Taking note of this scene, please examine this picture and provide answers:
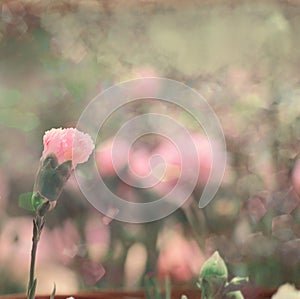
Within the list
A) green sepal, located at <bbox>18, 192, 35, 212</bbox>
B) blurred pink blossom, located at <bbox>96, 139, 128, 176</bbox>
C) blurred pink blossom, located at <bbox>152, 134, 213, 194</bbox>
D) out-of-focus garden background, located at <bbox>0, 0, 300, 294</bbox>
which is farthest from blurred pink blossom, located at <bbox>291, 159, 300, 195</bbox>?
green sepal, located at <bbox>18, 192, 35, 212</bbox>

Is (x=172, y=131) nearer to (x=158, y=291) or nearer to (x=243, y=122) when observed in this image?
(x=243, y=122)

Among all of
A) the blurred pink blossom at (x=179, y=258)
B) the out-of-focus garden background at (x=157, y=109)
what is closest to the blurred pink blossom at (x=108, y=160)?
the out-of-focus garden background at (x=157, y=109)

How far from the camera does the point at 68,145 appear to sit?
703 mm

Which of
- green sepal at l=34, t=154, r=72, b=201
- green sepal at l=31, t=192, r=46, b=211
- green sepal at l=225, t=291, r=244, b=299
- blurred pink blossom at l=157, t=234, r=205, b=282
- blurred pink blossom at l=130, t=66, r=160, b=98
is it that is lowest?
green sepal at l=225, t=291, r=244, b=299

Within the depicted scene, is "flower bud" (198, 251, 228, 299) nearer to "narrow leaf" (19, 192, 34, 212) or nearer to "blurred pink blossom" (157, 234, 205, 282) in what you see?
"blurred pink blossom" (157, 234, 205, 282)

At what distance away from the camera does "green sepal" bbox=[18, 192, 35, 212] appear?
2.52 feet

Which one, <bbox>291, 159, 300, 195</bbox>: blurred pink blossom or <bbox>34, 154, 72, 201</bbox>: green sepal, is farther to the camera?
<bbox>291, 159, 300, 195</bbox>: blurred pink blossom

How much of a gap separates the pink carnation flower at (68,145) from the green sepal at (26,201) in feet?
0.22

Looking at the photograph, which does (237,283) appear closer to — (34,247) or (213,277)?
(213,277)

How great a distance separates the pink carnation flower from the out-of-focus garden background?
18mm

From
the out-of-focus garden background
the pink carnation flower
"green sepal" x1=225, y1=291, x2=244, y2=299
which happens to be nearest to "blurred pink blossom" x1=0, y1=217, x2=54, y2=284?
the out-of-focus garden background

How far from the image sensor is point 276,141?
80 cm

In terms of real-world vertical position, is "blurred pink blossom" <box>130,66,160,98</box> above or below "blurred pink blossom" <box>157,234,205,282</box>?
above

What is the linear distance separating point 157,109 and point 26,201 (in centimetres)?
19
